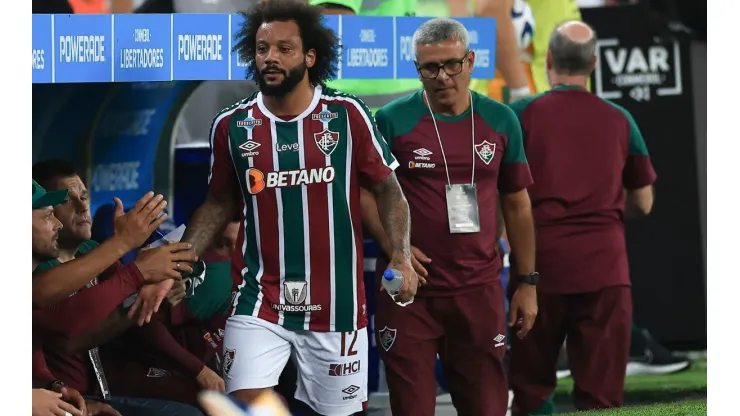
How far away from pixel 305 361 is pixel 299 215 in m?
0.56

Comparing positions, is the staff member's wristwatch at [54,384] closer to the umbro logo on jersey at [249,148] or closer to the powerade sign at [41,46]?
the umbro logo on jersey at [249,148]

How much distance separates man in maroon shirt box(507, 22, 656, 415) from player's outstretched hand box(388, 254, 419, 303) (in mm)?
1385

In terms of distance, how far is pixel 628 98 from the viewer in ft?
22.2

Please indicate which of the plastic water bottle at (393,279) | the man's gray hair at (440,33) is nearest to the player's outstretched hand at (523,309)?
the plastic water bottle at (393,279)

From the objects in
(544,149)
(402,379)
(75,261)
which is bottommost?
(402,379)

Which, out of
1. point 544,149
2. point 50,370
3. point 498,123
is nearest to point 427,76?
point 498,123

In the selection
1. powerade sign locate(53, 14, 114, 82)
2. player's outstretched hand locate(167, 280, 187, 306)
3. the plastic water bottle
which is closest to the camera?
the plastic water bottle

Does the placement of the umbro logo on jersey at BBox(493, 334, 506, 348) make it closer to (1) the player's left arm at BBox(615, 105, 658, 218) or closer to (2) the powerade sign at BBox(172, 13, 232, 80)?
(1) the player's left arm at BBox(615, 105, 658, 218)

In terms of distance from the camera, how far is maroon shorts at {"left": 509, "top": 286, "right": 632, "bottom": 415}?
642cm

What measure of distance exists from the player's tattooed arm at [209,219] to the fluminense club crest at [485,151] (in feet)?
3.46

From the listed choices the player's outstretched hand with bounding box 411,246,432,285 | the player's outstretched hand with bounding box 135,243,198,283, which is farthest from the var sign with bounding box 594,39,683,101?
the player's outstretched hand with bounding box 135,243,198,283

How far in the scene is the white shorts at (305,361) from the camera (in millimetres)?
5152
